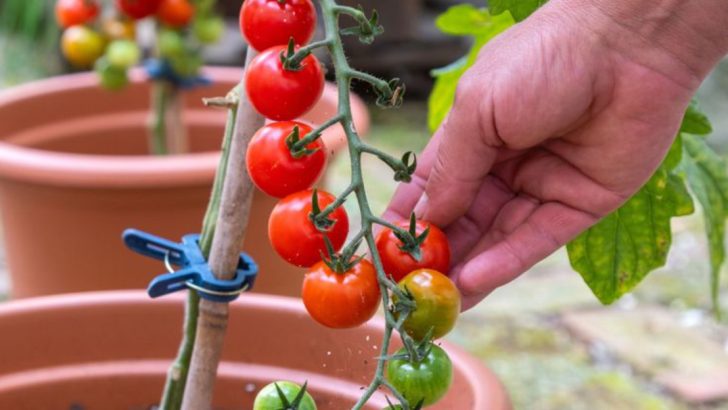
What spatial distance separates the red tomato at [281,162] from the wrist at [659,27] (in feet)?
0.80

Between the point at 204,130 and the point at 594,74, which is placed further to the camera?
the point at 204,130

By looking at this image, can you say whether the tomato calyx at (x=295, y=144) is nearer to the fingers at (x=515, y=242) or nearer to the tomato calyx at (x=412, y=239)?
the tomato calyx at (x=412, y=239)

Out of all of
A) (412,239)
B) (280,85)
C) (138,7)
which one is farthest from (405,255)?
(138,7)

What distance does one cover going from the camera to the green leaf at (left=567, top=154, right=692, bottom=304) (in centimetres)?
93

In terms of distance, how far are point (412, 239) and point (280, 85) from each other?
13 centimetres

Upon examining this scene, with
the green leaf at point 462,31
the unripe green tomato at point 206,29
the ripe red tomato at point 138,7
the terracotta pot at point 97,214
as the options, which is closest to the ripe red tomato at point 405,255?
the green leaf at point 462,31

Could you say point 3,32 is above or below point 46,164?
below

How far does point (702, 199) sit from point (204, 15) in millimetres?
986

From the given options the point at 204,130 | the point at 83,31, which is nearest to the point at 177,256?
the point at 83,31

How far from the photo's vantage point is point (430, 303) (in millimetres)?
629

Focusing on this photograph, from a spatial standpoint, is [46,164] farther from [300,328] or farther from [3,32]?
[3,32]

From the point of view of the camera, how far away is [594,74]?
31.4 inches

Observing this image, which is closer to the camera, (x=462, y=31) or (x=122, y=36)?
(x=462, y=31)

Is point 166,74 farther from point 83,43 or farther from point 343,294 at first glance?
point 343,294
